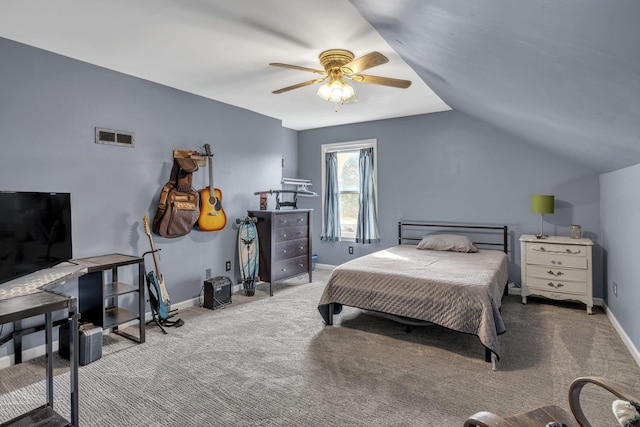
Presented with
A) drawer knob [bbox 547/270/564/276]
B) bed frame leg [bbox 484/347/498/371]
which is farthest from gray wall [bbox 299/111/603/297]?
bed frame leg [bbox 484/347/498/371]

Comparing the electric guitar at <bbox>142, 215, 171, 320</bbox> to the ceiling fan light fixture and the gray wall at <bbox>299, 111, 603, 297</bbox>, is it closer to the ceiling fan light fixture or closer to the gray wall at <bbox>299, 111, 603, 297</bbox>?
the ceiling fan light fixture

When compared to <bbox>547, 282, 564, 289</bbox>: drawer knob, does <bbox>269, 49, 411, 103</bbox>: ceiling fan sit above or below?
above

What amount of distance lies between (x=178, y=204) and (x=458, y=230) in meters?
3.79

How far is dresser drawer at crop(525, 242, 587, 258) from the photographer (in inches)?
151

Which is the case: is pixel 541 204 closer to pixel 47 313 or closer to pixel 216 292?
pixel 216 292

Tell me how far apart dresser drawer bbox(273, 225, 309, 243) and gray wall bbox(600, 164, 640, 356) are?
361cm

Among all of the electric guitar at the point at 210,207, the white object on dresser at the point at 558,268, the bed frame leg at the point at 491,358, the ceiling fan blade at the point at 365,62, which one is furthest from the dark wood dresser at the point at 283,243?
the white object on dresser at the point at 558,268

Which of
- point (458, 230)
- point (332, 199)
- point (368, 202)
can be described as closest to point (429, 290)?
point (458, 230)

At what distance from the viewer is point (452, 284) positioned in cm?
286

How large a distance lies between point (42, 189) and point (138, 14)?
1702 mm

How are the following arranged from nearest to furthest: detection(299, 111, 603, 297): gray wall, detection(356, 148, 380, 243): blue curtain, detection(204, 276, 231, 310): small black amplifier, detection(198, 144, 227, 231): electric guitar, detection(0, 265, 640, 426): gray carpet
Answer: detection(0, 265, 640, 426): gray carpet
detection(204, 276, 231, 310): small black amplifier
detection(198, 144, 227, 231): electric guitar
detection(299, 111, 603, 297): gray wall
detection(356, 148, 380, 243): blue curtain

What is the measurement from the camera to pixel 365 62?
105 inches

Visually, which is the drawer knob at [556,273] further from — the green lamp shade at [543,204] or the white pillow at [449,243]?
the white pillow at [449,243]

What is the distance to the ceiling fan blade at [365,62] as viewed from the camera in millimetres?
2537
